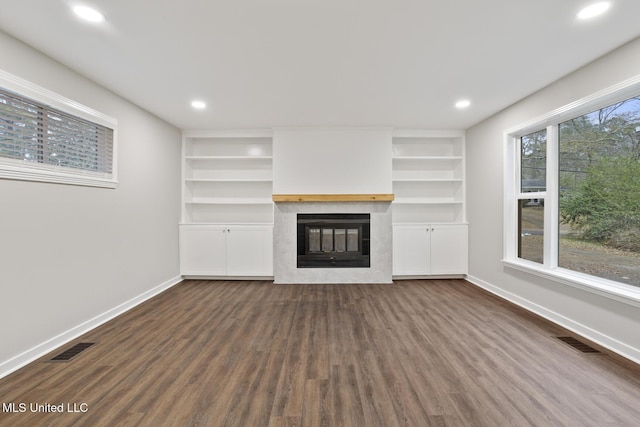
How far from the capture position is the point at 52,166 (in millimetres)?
2371

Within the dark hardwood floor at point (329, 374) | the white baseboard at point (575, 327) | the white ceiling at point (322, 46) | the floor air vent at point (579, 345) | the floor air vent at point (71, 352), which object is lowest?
the floor air vent at point (71, 352)

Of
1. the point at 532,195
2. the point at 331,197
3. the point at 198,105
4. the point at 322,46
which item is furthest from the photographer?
the point at 331,197

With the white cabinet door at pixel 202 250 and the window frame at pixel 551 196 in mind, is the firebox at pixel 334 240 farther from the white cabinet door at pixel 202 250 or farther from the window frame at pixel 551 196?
the window frame at pixel 551 196

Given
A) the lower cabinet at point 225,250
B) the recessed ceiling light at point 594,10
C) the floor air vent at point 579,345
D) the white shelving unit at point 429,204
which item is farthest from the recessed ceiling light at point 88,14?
the floor air vent at point 579,345

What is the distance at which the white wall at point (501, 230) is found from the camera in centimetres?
223

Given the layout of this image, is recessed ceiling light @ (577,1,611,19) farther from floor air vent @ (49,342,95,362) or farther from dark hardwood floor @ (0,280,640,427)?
floor air vent @ (49,342,95,362)

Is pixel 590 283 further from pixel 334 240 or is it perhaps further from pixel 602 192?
pixel 334 240

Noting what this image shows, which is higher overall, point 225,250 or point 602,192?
point 602,192

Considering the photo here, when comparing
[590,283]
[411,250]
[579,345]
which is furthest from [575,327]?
[411,250]

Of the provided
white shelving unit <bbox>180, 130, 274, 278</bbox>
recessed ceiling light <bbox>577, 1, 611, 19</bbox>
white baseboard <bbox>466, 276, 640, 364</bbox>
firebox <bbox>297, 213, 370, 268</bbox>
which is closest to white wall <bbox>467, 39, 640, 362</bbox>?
white baseboard <bbox>466, 276, 640, 364</bbox>

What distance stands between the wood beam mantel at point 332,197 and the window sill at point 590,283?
198 centimetres

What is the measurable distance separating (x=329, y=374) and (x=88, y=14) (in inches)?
115

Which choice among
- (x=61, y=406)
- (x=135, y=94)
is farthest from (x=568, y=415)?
(x=135, y=94)

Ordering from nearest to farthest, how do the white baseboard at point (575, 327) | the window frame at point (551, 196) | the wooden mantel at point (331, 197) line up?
1. the white baseboard at point (575, 327)
2. the window frame at point (551, 196)
3. the wooden mantel at point (331, 197)
